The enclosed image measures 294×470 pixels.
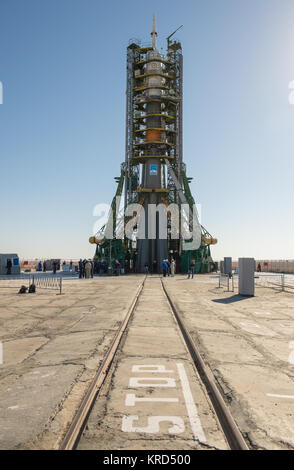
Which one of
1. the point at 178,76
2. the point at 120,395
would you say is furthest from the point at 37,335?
the point at 178,76

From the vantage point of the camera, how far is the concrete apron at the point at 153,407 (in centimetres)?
350

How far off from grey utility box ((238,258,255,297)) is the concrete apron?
458 inches

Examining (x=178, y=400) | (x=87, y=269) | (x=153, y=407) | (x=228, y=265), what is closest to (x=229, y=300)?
(x=178, y=400)

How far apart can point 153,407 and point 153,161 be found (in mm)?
43255

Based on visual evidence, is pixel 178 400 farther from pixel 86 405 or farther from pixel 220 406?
pixel 86 405

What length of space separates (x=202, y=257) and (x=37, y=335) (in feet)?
117

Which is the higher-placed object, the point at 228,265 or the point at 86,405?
the point at 228,265

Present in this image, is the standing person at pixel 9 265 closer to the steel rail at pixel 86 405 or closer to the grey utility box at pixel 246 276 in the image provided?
the grey utility box at pixel 246 276

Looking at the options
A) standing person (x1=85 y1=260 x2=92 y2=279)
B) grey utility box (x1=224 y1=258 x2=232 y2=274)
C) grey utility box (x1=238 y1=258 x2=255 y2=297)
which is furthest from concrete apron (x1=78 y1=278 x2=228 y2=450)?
grey utility box (x1=224 y1=258 x2=232 y2=274)

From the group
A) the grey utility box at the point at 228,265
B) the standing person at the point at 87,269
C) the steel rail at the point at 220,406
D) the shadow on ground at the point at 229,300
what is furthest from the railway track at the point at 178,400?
the grey utility box at the point at 228,265

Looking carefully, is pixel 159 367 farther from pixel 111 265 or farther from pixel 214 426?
pixel 111 265

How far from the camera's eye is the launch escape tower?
4384cm

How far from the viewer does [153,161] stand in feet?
150
